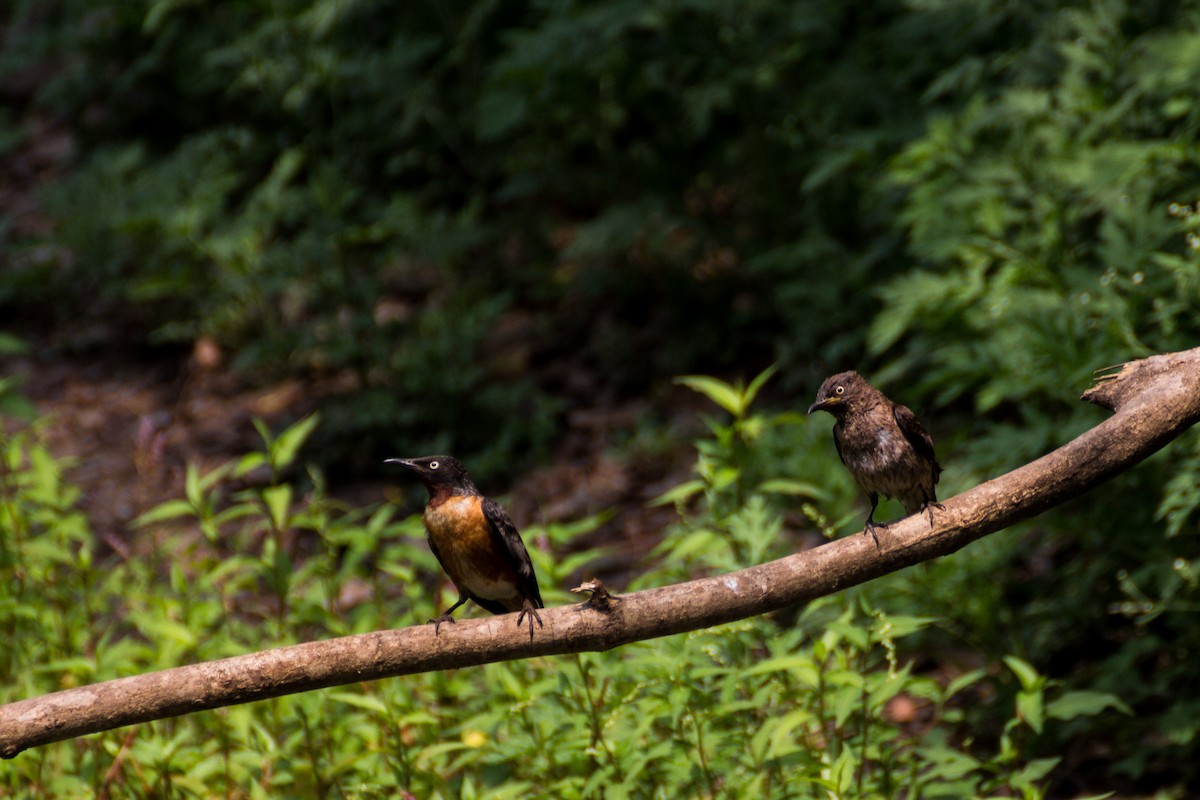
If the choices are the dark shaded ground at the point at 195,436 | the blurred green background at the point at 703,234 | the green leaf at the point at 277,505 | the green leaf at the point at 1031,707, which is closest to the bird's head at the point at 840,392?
the blurred green background at the point at 703,234

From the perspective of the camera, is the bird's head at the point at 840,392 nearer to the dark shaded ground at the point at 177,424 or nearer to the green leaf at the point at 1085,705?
the green leaf at the point at 1085,705

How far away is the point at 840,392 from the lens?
155 inches

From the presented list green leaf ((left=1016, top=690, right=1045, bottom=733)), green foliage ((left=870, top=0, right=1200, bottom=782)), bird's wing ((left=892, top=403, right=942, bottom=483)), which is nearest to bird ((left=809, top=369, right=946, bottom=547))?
bird's wing ((left=892, top=403, right=942, bottom=483))

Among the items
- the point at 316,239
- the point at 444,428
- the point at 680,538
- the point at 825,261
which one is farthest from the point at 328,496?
the point at 680,538

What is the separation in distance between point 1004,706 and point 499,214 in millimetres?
5879

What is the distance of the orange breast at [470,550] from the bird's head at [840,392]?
1153 mm

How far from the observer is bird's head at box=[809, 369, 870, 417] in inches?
155

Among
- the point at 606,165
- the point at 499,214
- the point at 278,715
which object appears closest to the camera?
the point at 278,715

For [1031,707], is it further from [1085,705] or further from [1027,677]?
[1085,705]

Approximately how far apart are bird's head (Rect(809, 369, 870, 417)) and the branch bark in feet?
2.56

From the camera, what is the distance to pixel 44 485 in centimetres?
498

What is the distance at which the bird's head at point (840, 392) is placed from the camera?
3.93 metres

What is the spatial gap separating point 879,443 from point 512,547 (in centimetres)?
124

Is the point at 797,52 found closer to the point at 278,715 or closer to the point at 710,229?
the point at 710,229
